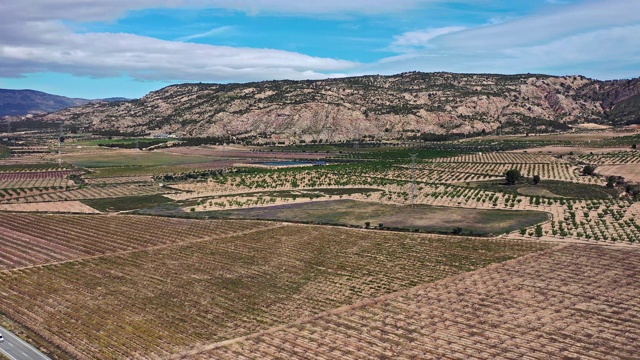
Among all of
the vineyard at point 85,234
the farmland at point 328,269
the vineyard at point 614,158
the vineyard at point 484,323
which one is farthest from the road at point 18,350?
the vineyard at point 614,158

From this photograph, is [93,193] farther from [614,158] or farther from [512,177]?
[614,158]

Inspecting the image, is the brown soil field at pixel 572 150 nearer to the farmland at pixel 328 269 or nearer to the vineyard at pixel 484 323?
the farmland at pixel 328 269

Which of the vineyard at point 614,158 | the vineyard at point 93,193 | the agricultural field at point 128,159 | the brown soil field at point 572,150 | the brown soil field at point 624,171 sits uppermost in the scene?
the brown soil field at point 572,150

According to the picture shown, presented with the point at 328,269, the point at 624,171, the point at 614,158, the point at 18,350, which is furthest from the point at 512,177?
the point at 18,350

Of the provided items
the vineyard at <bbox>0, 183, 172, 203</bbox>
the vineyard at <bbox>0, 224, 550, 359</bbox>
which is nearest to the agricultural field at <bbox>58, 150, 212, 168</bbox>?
the vineyard at <bbox>0, 183, 172, 203</bbox>

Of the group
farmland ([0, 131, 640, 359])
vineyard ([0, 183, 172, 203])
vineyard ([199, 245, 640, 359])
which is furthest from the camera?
vineyard ([0, 183, 172, 203])

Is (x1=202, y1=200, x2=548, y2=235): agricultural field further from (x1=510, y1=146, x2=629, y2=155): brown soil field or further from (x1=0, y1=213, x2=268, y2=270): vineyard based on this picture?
(x1=510, y1=146, x2=629, y2=155): brown soil field
